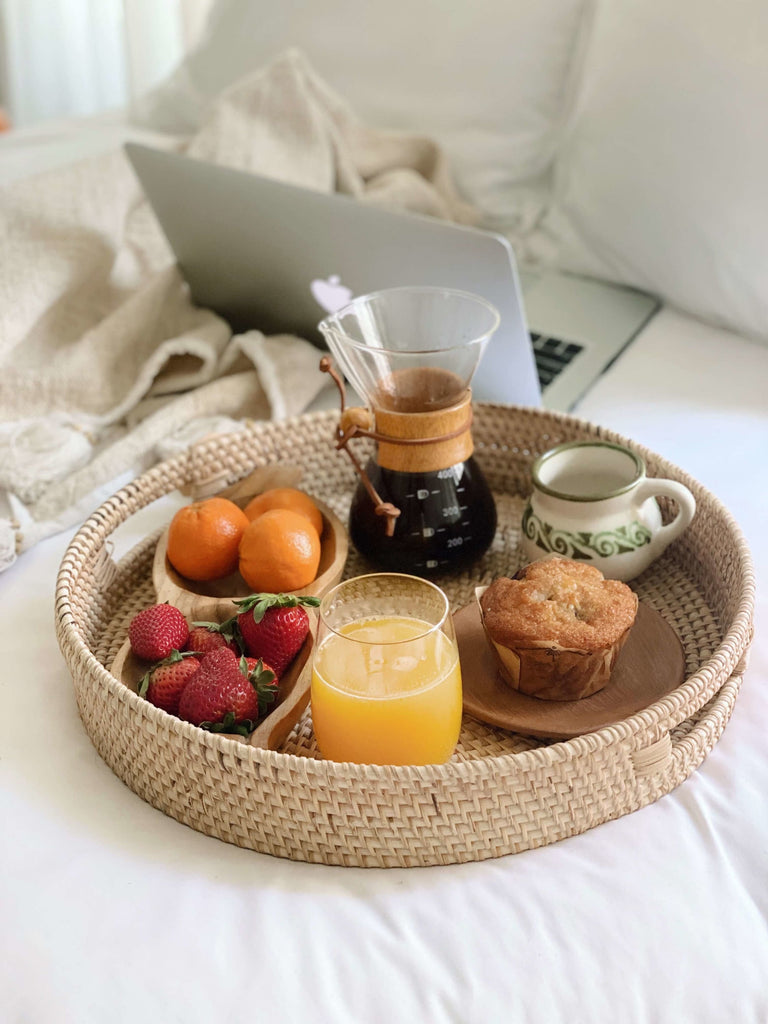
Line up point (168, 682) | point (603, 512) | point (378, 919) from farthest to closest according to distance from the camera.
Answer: point (603, 512), point (168, 682), point (378, 919)

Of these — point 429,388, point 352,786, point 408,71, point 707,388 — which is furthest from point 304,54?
point 352,786

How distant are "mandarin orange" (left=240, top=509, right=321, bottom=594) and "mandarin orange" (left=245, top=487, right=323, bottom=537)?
0.19ft

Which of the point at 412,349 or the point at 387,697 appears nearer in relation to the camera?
the point at 387,697

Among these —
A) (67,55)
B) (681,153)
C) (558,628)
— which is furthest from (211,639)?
(67,55)

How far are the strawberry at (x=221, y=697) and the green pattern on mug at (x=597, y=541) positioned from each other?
320 mm

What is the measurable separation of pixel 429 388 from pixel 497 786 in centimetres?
42

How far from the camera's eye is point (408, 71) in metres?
1.78

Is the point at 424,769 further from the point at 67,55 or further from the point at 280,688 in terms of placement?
the point at 67,55

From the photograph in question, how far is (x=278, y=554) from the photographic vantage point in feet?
3.03

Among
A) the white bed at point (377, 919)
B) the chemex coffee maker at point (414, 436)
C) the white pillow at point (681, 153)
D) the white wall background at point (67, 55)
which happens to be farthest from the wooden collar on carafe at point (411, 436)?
the white wall background at point (67, 55)

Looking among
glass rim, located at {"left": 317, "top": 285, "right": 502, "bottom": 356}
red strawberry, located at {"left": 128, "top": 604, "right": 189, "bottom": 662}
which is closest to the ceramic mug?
glass rim, located at {"left": 317, "top": 285, "right": 502, "bottom": 356}

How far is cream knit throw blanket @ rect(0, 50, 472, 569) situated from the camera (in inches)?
48.2

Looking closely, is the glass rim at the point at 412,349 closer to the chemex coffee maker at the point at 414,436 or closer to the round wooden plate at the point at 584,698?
the chemex coffee maker at the point at 414,436

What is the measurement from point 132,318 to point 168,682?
78cm
